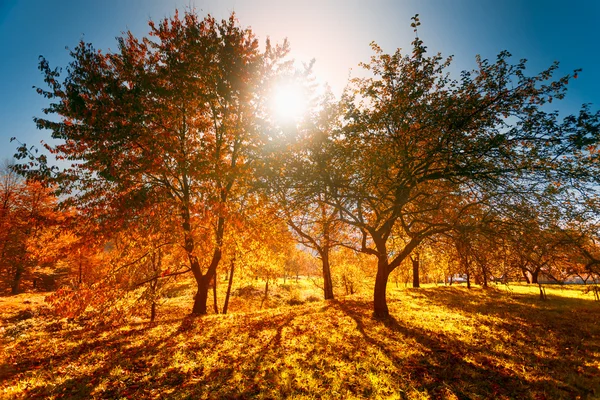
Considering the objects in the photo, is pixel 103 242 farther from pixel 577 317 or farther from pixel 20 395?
pixel 577 317

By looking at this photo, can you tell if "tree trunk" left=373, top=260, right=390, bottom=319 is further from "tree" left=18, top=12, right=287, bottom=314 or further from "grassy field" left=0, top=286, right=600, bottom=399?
"tree" left=18, top=12, right=287, bottom=314

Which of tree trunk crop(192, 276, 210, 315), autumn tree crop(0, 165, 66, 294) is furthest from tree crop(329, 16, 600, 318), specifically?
autumn tree crop(0, 165, 66, 294)

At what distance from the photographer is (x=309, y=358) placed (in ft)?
27.6

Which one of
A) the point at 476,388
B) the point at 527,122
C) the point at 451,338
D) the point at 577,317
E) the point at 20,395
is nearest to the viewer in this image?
the point at 20,395

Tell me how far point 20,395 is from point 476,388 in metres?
11.8

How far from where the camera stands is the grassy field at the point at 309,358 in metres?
6.56

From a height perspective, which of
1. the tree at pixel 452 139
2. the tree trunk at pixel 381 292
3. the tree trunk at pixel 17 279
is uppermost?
the tree at pixel 452 139

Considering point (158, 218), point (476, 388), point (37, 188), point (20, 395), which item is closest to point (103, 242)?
point (158, 218)

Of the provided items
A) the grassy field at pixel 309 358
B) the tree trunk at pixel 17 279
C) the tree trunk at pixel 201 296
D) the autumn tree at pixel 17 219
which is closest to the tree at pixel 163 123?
the tree trunk at pixel 201 296

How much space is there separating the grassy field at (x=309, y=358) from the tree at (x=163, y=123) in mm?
4663

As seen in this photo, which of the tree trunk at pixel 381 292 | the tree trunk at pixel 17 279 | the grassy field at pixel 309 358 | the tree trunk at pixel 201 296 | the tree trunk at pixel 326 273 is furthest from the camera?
the tree trunk at pixel 17 279

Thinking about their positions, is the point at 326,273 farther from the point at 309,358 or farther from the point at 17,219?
the point at 17,219

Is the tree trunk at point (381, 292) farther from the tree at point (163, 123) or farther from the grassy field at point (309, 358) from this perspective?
the tree at point (163, 123)

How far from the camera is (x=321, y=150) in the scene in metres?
11.2
